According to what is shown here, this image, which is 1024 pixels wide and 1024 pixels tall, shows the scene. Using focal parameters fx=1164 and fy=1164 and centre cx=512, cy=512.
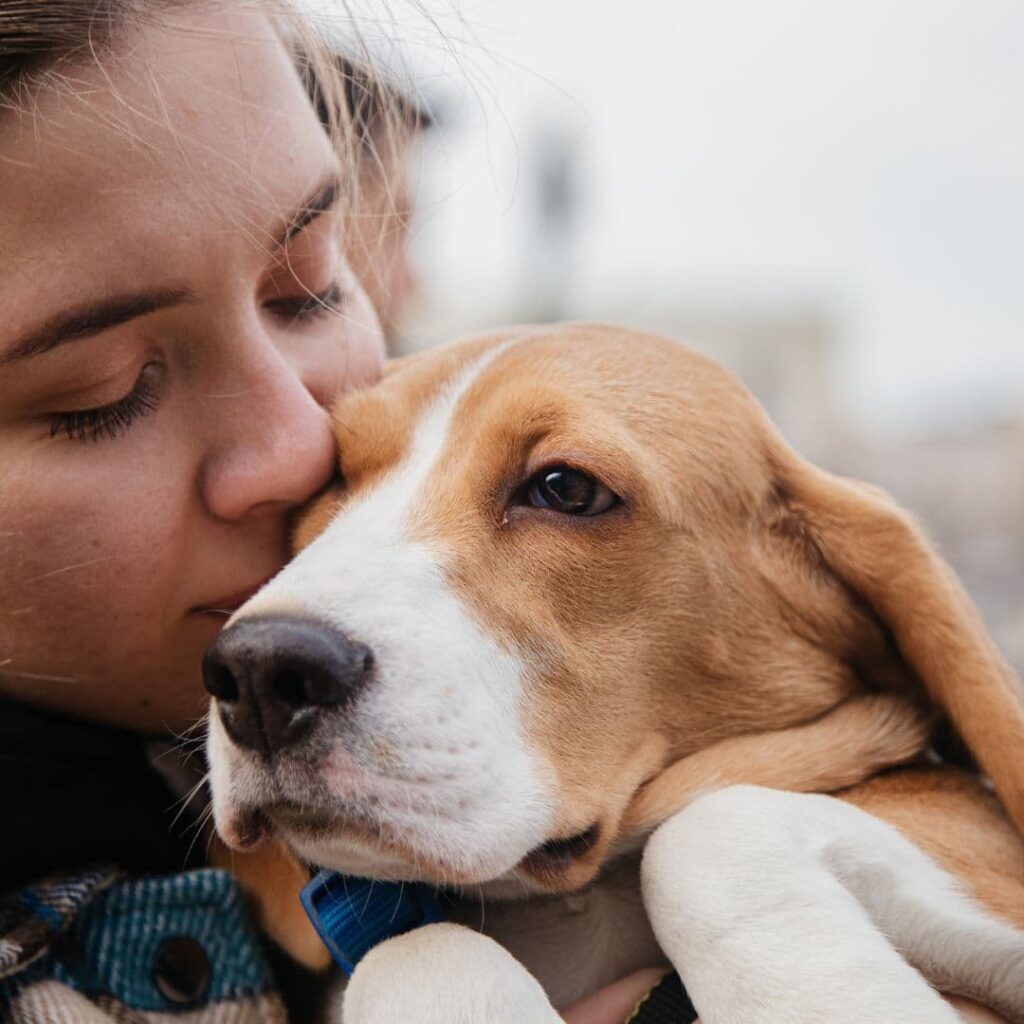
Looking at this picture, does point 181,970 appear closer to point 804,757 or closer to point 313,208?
point 804,757

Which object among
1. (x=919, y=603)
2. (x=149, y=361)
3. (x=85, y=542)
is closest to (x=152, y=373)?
(x=149, y=361)

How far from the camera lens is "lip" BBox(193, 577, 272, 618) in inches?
88.7

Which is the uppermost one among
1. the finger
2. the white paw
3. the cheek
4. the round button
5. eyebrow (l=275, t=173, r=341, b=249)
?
eyebrow (l=275, t=173, r=341, b=249)

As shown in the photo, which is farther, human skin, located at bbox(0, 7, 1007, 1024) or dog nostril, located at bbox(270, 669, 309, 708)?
human skin, located at bbox(0, 7, 1007, 1024)

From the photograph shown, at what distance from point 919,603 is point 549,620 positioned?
2.46ft

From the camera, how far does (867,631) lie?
2.41 m

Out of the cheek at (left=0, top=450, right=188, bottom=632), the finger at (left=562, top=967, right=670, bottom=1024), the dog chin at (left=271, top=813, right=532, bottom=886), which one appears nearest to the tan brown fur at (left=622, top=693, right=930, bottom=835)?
the finger at (left=562, top=967, right=670, bottom=1024)

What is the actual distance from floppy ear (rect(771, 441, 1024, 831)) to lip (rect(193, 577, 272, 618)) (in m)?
1.11

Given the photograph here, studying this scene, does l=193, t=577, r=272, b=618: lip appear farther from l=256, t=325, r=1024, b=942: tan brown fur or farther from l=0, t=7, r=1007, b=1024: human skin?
l=256, t=325, r=1024, b=942: tan brown fur

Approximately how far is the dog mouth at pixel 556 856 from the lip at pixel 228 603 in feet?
2.40

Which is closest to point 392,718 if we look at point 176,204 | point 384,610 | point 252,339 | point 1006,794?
point 384,610

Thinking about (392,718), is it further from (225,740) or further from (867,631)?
(867,631)

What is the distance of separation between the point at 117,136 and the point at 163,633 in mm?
892

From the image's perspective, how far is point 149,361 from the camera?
2.12 meters
